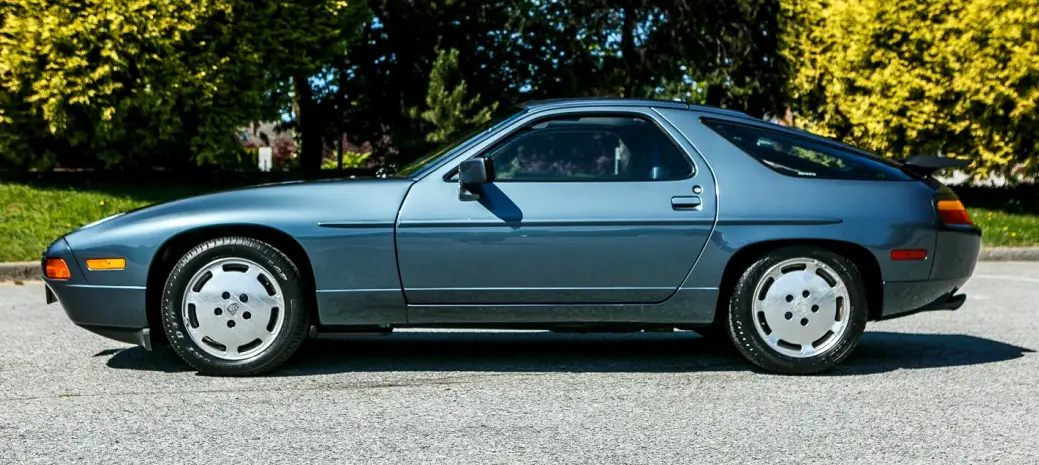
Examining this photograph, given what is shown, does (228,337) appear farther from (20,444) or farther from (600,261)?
(600,261)

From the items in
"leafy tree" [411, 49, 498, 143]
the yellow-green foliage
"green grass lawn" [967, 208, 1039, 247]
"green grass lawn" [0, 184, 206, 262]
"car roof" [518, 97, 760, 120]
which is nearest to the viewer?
"car roof" [518, 97, 760, 120]

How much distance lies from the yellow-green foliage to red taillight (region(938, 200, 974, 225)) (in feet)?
36.6

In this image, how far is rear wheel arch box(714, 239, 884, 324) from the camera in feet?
18.9

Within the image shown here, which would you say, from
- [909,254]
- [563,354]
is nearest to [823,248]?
[909,254]

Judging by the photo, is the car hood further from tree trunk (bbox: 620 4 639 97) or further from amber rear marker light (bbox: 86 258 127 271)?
tree trunk (bbox: 620 4 639 97)

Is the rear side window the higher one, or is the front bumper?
the rear side window

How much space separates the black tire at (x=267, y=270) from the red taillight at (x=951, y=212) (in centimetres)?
315

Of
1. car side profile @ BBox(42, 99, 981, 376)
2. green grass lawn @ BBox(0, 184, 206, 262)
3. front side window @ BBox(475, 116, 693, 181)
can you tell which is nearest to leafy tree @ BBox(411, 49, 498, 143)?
green grass lawn @ BBox(0, 184, 206, 262)

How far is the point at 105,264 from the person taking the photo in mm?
5555

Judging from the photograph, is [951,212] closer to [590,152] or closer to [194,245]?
[590,152]

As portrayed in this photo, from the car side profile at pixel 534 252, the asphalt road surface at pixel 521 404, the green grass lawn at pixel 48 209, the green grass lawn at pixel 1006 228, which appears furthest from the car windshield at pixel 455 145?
the green grass lawn at pixel 1006 228

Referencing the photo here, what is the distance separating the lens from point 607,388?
215 inches

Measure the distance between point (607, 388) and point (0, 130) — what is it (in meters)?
12.2

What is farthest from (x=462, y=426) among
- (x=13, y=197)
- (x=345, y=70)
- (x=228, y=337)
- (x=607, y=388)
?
(x=345, y=70)
